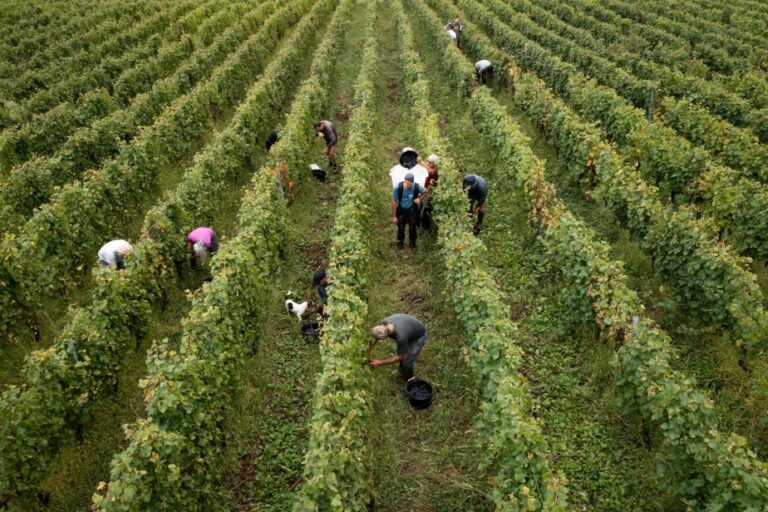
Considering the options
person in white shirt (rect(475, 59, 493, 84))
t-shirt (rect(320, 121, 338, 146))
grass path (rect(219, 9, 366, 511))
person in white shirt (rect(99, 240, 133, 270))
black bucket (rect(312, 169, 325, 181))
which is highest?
person in white shirt (rect(99, 240, 133, 270))

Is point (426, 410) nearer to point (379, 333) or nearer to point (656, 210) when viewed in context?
point (379, 333)

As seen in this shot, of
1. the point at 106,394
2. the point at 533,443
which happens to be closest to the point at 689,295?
the point at 533,443

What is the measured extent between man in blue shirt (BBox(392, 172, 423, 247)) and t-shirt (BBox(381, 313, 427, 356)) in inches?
134

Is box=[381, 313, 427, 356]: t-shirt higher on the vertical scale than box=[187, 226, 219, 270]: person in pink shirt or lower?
higher

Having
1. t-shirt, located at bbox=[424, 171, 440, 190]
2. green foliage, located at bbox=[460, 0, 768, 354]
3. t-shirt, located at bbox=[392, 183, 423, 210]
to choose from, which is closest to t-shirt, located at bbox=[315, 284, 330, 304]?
t-shirt, located at bbox=[392, 183, 423, 210]

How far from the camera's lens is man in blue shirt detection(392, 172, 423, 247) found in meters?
10.4

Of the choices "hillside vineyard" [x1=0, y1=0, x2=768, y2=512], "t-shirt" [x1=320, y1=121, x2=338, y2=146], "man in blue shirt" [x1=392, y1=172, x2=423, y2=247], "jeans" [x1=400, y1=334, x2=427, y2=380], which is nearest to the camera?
"hillside vineyard" [x1=0, y1=0, x2=768, y2=512]

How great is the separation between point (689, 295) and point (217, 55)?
2120 cm

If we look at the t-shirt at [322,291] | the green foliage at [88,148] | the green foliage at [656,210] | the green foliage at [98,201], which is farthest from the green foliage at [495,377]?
the green foliage at [88,148]

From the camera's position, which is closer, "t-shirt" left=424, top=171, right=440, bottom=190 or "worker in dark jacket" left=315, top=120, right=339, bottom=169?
"t-shirt" left=424, top=171, right=440, bottom=190

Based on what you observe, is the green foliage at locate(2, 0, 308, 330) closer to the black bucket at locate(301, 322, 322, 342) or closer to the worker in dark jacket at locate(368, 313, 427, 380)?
the black bucket at locate(301, 322, 322, 342)

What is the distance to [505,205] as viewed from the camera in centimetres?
1259

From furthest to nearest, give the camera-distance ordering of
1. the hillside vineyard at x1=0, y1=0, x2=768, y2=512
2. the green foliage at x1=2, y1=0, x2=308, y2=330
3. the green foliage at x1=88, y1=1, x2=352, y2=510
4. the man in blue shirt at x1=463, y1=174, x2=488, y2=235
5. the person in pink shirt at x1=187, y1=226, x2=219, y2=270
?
the man in blue shirt at x1=463, y1=174, x2=488, y2=235, the person in pink shirt at x1=187, y1=226, x2=219, y2=270, the green foliage at x1=2, y1=0, x2=308, y2=330, the hillside vineyard at x1=0, y1=0, x2=768, y2=512, the green foliage at x1=88, y1=1, x2=352, y2=510

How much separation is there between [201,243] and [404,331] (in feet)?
15.5
